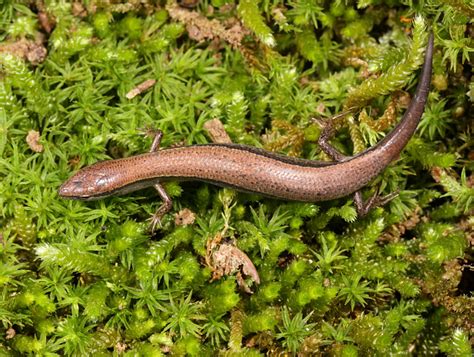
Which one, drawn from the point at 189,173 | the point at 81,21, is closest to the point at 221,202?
the point at 189,173

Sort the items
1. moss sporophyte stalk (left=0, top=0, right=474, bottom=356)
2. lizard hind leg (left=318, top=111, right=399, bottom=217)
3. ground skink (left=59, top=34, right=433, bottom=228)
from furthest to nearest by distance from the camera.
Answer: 1. lizard hind leg (left=318, top=111, right=399, bottom=217)
2. ground skink (left=59, top=34, right=433, bottom=228)
3. moss sporophyte stalk (left=0, top=0, right=474, bottom=356)

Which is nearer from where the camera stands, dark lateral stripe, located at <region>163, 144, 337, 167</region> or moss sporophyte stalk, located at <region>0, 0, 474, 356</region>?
moss sporophyte stalk, located at <region>0, 0, 474, 356</region>

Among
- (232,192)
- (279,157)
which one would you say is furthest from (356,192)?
(232,192)

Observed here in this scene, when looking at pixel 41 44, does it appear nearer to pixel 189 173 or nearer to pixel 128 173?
pixel 128 173

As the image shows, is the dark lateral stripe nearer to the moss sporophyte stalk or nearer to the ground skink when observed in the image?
the ground skink

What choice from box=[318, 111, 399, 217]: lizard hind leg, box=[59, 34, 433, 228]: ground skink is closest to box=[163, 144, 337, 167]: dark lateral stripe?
box=[59, 34, 433, 228]: ground skink

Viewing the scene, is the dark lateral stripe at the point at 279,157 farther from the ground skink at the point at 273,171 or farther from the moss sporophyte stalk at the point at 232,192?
the moss sporophyte stalk at the point at 232,192
